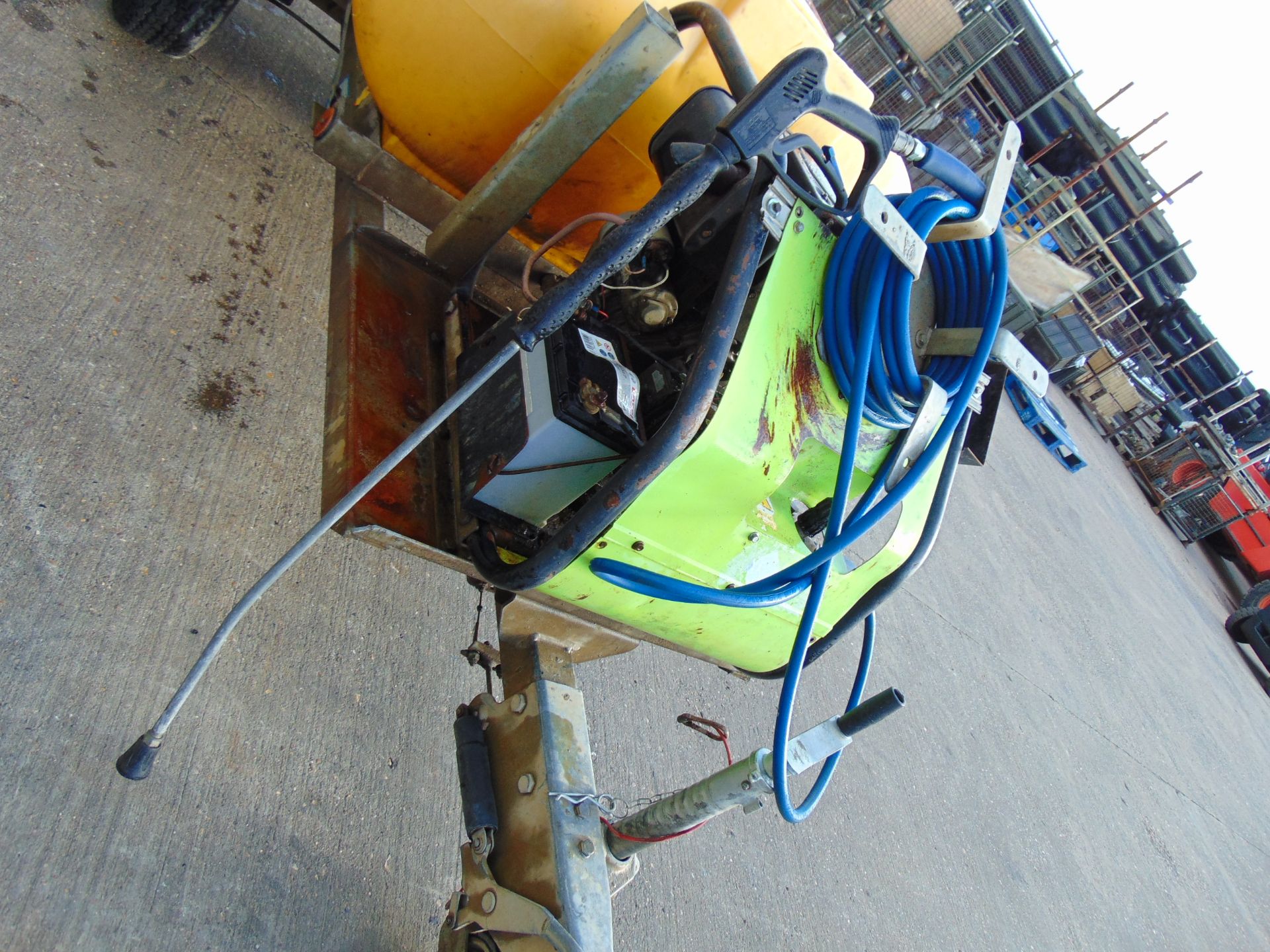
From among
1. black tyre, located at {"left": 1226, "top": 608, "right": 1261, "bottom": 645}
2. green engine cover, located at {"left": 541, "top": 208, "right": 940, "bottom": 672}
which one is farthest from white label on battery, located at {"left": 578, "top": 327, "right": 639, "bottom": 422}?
black tyre, located at {"left": 1226, "top": 608, "right": 1261, "bottom": 645}

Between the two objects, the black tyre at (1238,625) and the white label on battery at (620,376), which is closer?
the white label on battery at (620,376)

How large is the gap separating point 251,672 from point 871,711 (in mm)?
1062

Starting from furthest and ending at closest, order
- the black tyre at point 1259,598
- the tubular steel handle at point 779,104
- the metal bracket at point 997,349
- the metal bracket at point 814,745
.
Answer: the black tyre at point 1259,598 → the metal bracket at point 997,349 → the metal bracket at point 814,745 → the tubular steel handle at point 779,104

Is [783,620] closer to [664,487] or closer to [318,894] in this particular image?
[664,487]

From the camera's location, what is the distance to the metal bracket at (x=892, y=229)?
1054 mm

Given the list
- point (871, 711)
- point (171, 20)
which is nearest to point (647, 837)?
point (871, 711)

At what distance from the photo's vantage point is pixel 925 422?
1.14 metres

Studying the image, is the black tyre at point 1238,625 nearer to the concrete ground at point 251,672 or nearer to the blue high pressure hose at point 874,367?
the concrete ground at point 251,672

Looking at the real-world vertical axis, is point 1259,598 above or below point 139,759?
above

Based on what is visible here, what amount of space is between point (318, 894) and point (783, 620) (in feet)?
2.99

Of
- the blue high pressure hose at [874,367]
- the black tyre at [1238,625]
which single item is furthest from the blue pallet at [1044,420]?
the black tyre at [1238,625]

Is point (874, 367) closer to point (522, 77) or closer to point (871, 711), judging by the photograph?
point (871, 711)

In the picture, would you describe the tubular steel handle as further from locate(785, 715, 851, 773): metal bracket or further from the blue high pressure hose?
locate(785, 715, 851, 773): metal bracket

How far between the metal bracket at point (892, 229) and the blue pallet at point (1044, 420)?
34 centimetres
